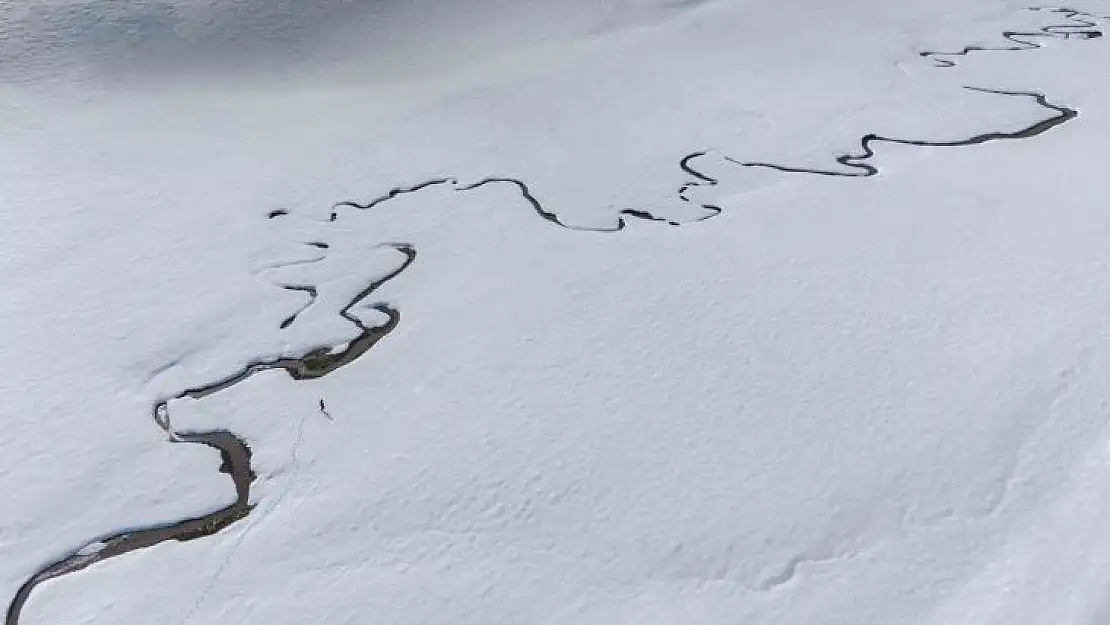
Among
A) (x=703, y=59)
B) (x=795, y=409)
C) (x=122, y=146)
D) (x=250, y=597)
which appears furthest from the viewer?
(x=703, y=59)

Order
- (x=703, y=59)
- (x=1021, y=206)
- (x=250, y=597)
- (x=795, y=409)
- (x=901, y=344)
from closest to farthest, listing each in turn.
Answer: (x=250, y=597) → (x=795, y=409) → (x=901, y=344) → (x=1021, y=206) → (x=703, y=59)

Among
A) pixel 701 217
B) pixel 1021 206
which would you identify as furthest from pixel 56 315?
pixel 1021 206

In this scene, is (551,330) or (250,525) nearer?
(250,525)

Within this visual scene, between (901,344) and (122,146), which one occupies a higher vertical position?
(122,146)

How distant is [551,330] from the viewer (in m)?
1.50

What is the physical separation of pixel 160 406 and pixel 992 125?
193cm

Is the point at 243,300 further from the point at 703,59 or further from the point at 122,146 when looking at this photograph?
the point at 703,59

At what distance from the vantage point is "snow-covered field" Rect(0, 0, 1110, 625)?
1.06m

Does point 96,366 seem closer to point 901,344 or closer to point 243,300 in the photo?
point 243,300

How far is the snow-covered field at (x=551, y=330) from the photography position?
1.06 metres

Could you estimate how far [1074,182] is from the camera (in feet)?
6.21

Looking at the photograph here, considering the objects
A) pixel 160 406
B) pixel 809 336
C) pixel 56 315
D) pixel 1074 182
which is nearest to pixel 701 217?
pixel 809 336

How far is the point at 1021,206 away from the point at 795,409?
2.71 ft

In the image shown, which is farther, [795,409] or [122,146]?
[122,146]
